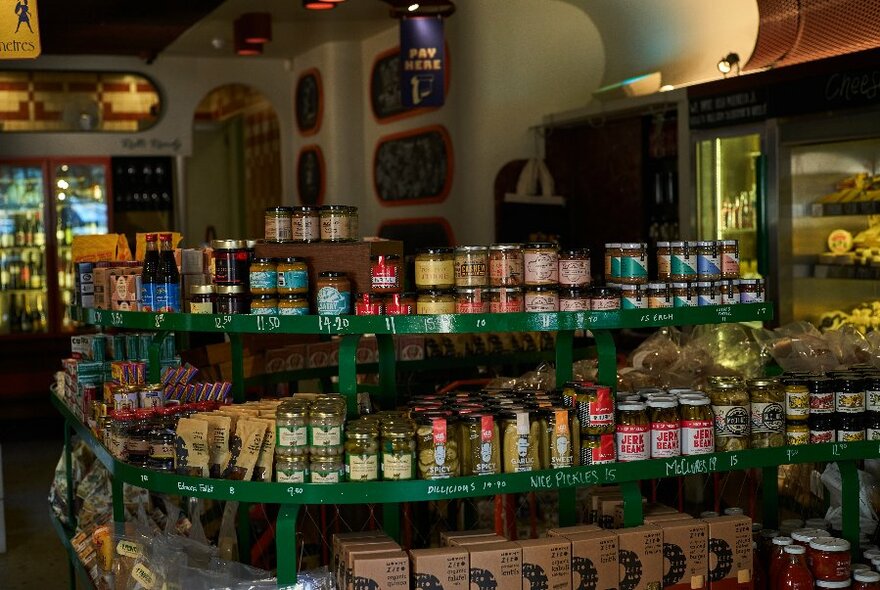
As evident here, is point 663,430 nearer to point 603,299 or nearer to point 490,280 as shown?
point 603,299

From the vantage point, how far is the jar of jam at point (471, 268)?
362 cm

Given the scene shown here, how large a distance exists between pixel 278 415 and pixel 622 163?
15.3 feet

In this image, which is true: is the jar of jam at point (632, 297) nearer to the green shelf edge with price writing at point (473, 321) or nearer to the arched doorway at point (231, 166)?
the green shelf edge with price writing at point (473, 321)

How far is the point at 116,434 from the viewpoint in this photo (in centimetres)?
412

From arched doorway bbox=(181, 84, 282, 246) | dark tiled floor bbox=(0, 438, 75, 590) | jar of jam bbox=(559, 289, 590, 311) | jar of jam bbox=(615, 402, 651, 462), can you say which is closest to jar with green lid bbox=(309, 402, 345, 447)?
jar of jam bbox=(559, 289, 590, 311)

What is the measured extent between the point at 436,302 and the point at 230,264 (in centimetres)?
80

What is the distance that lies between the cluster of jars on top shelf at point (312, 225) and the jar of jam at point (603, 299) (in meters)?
0.87

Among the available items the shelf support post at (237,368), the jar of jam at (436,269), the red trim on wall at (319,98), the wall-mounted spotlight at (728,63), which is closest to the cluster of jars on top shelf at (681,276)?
the jar of jam at (436,269)

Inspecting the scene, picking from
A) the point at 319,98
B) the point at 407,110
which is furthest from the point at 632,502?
the point at 319,98

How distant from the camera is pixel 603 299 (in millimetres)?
3699

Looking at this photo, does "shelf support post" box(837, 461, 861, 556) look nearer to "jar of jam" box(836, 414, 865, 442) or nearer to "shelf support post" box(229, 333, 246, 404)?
"jar of jam" box(836, 414, 865, 442)

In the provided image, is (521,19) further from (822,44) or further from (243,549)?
(243,549)

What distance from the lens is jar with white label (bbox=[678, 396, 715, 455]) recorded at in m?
3.79

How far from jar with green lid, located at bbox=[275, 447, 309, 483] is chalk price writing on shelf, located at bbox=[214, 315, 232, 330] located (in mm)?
505
